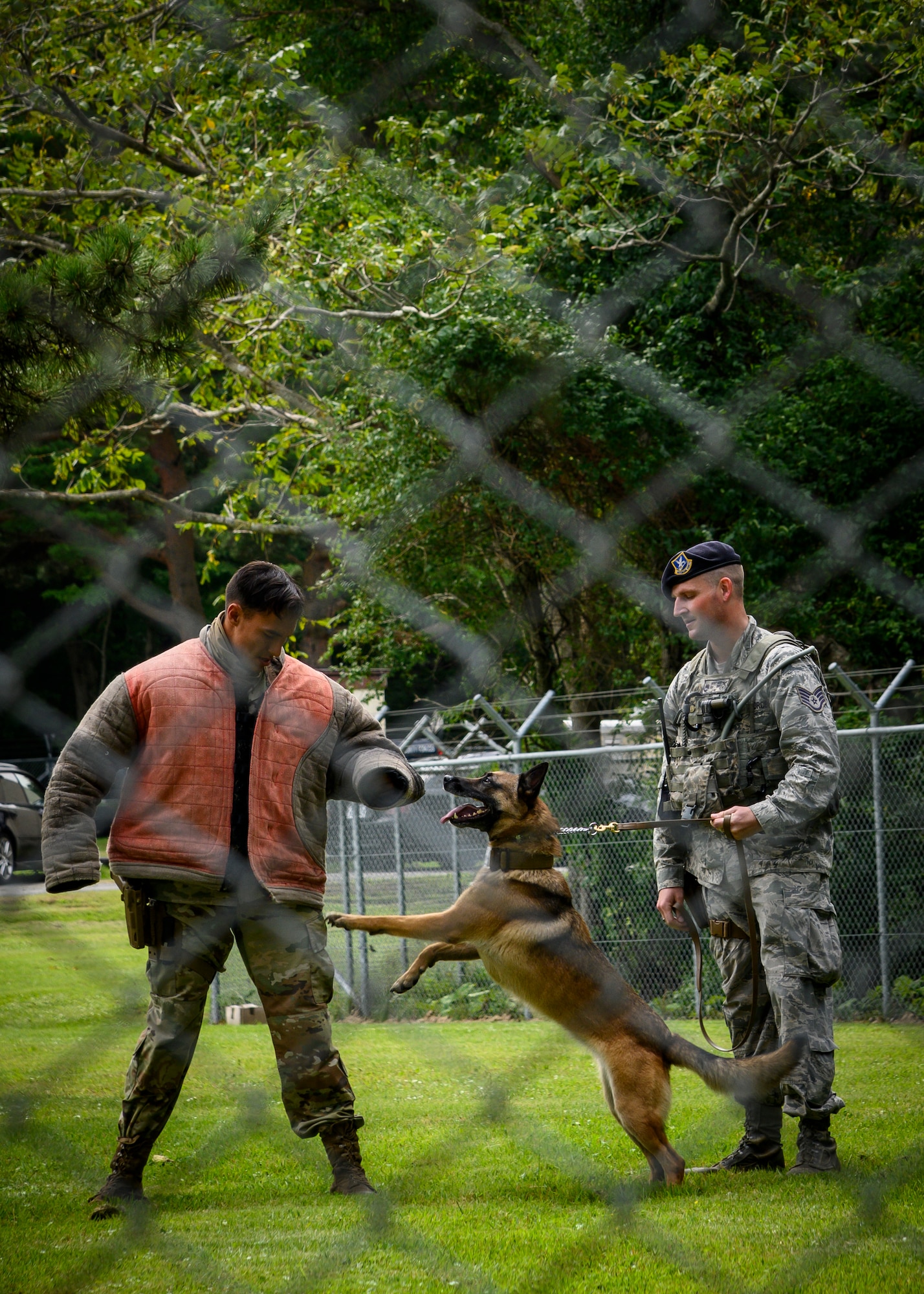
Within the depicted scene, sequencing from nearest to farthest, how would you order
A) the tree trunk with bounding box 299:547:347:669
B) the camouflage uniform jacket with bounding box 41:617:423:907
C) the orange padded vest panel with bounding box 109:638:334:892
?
the camouflage uniform jacket with bounding box 41:617:423:907
the orange padded vest panel with bounding box 109:638:334:892
the tree trunk with bounding box 299:547:347:669

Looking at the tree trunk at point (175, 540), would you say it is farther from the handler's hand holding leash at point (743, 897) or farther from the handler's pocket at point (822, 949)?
the handler's pocket at point (822, 949)

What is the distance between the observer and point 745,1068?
3.34 metres

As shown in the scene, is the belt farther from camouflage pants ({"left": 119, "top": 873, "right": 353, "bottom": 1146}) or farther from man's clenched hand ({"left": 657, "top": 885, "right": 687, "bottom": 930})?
camouflage pants ({"left": 119, "top": 873, "right": 353, "bottom": 1146})

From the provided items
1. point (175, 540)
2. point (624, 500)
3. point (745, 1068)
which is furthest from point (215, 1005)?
point (175, 540)

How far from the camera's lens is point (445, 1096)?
210 inches

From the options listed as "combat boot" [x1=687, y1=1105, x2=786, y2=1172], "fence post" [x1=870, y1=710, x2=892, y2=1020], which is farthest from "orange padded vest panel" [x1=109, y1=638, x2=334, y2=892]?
"fence post" [x1=870, y1=710, x2=892, y2=1020]

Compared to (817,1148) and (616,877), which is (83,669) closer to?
(616,877)

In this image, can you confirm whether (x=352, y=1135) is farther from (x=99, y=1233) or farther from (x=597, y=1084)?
(x=597, y=1084)

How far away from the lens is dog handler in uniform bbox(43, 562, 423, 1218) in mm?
3223

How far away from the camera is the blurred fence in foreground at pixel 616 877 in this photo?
746 cm

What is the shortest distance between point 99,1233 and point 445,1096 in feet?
8.23

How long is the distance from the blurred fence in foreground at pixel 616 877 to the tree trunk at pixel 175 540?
371 centimetres

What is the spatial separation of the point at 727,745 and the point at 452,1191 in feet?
5.36

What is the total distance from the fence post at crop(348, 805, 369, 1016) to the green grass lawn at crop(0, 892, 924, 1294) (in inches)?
76.1
